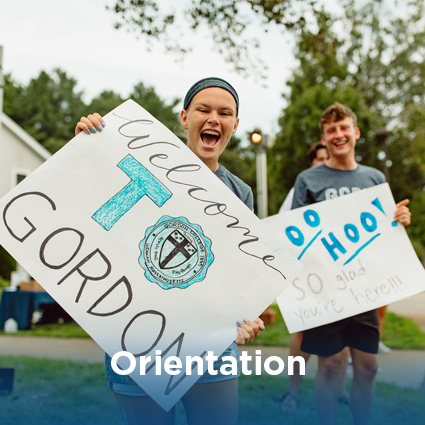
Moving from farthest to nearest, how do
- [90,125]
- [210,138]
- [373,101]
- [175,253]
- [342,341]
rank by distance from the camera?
[373,101]
[342,341]
[210,138]
[90,125]
[175,253]

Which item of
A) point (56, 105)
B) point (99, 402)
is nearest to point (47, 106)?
point (56, 105)

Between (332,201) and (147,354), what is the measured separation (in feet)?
5.31

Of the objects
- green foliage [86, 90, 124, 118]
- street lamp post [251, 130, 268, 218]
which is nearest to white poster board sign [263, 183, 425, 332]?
street lamp post [251, 130, 268, 218]

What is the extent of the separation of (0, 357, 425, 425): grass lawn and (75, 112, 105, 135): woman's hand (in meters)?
2.20

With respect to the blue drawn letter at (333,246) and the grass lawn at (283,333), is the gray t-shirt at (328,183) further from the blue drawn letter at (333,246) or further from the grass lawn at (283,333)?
the grass lawn at (283,333)

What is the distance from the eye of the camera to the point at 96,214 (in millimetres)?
1629

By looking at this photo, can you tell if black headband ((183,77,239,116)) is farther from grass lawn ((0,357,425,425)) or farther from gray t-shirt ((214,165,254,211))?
grass lawn ((0,357,425,425))

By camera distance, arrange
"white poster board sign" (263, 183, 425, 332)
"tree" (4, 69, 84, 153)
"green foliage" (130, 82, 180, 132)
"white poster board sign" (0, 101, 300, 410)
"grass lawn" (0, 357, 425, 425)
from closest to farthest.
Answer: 1. "white poster board sign" (0, 101, 300, 410)
2. "white poster board sign" (263, 183, 425, 332)
3. "grass lawn" (0, 357, 425, 425)
4. "tree" (4, 69, 84, 153)
5. "green foliage" (130, 82, 180, 132)

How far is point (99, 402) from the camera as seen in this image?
362cm

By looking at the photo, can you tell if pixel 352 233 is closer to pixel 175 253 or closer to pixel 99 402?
pixel 175 253

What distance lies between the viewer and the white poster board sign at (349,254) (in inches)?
108

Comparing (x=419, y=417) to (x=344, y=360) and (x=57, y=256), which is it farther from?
(x=57, y=256)

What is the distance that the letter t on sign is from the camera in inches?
64.2

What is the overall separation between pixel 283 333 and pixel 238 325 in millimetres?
4880
